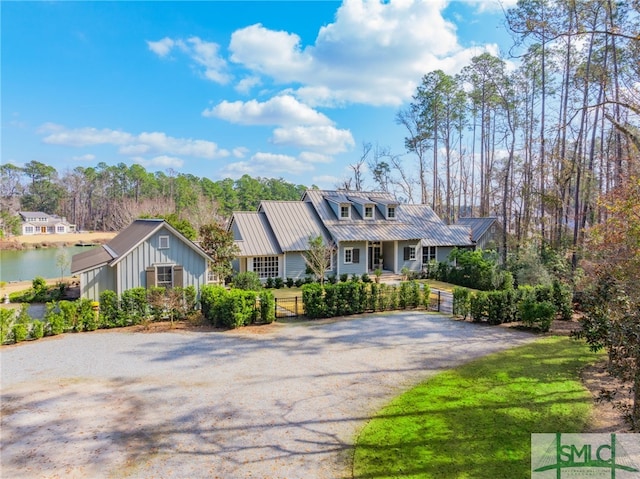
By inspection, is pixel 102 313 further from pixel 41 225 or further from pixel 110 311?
pixel 41 225

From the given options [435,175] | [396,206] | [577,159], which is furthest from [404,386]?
[435,175]

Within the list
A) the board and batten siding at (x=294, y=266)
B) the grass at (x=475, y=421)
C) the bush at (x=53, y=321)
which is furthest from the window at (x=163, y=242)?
the grass at (x=475, y=421)

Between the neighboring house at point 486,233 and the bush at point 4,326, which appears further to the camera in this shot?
the neighboring house at point 486,233

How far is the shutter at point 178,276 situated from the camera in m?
15.6

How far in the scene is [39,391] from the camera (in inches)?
307

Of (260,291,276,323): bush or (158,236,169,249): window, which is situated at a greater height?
(158,236,169,249): window

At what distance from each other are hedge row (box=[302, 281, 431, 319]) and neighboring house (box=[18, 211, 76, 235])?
68220 mm

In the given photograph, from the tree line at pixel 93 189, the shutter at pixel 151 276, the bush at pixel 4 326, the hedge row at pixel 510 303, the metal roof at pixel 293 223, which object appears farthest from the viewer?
the tree line at pixel 93 189

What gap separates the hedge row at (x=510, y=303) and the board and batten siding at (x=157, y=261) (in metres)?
10.6

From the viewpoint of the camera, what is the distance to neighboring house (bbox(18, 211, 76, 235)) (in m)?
63.6

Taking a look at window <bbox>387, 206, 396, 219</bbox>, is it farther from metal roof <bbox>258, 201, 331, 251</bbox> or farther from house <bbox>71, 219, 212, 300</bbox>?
house <bbox>71, 219, 212, 300</bbox>

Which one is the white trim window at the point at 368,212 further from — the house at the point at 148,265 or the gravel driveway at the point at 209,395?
the gravel driveway at the point at 209,395

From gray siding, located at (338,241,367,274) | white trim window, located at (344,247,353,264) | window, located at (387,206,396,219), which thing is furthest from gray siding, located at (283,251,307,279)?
window, located at (387,206,396,219)

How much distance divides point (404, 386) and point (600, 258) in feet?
30.2
